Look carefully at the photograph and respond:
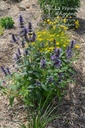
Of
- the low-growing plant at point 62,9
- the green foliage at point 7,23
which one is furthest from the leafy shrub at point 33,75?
the low-growing plant at point 62,9

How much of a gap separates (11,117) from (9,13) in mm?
3735

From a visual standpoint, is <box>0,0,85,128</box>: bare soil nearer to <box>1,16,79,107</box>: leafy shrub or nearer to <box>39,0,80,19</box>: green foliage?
<box>1,16,79,107</box>: leafy shrub

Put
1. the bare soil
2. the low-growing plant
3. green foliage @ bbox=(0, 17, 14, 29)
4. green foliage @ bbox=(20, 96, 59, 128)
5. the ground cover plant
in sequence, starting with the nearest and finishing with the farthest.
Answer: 1. green foliage @ bbox=(20, 96, 59, 128)
2. the ground cover plant
3. the bare soil
4. green foliage @ bbox=(0, 17, 14, 29)
5. the low-growing plant

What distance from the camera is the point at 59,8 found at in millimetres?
6402

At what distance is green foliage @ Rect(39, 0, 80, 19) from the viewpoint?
640 centimetres

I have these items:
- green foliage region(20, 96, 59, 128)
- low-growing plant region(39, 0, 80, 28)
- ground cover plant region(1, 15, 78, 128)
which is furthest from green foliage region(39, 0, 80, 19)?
green foliage region(20, 96, 59, 128)

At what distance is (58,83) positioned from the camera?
3801 millimetres

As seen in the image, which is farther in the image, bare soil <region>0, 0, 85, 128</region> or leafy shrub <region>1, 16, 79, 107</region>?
bare soil <region>0, 0, 85, 128</region>

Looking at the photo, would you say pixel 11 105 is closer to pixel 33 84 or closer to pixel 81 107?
pixel 33 84

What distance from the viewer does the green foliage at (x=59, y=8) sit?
6402mm

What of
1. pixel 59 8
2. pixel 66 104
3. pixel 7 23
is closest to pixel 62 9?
pixel 59 8

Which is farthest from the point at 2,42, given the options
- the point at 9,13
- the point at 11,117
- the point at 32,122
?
the point at 32,122

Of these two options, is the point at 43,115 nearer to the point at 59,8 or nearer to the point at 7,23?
the point at 7,23

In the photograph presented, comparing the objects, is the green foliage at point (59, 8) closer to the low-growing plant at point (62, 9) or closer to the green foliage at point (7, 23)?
the low-growing plant at point (62, 9)
